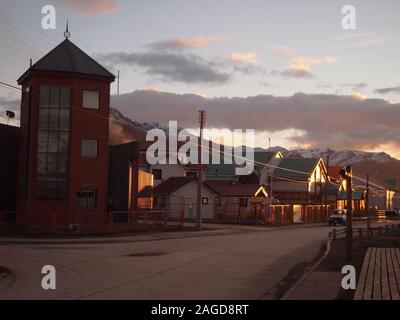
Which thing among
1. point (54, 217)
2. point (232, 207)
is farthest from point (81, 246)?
point (232, 207)

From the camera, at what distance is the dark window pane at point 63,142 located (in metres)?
46.6

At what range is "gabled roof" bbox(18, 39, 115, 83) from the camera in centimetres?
4653

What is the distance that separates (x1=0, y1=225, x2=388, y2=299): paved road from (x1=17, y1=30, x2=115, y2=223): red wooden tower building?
14641mm

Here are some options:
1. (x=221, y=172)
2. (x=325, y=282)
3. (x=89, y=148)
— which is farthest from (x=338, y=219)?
(x=325, y=282)

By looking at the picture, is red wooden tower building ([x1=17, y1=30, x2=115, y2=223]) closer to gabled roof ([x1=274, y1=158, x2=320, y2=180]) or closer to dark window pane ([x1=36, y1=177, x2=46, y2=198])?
dark window pane ([x1=36, y1=177, x2=46, y2=198])

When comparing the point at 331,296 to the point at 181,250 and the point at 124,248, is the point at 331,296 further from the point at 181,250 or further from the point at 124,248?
the point at 124,248

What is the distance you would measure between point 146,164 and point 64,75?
93.8 feet

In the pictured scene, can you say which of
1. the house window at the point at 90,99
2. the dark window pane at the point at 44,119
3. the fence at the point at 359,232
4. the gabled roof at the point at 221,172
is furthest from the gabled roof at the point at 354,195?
the dark window pane at the point at 44,119

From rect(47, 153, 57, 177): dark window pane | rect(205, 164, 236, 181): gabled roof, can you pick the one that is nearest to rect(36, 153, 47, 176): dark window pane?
rect(47, 153, 57, 177): dark window pane

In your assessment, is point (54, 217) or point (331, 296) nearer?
point (331, 296)

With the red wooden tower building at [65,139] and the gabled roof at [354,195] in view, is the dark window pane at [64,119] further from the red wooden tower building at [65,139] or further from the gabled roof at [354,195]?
the gabled roof at [354,195]

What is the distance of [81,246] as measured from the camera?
3066 centimetres

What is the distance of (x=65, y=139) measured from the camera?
46750mm
